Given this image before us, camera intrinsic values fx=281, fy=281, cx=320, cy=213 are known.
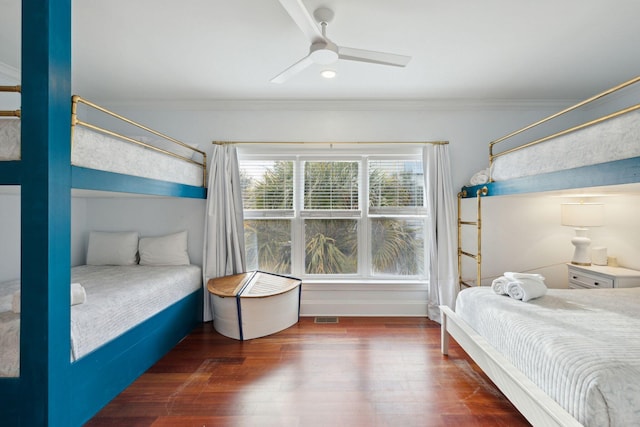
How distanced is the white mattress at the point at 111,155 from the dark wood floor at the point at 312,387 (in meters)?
1.54

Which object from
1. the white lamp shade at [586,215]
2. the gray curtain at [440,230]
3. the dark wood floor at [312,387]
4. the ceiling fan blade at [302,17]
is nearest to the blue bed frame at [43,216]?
the dark wood floor at [312,387]

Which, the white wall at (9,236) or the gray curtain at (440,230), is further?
the gray curtain at (440,230)

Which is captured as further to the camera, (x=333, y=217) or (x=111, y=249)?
(x=333, y=217)

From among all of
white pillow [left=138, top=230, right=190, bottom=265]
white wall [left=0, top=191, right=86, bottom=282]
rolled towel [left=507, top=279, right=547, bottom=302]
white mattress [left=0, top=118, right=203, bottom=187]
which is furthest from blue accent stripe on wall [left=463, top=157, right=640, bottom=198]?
white wall [left=0, top=191, right=86, bottom=282]

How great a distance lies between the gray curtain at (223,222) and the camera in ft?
10.3

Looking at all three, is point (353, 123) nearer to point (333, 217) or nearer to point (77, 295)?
point (333, 217)

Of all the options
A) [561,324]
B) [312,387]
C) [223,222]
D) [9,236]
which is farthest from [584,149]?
[9,236]

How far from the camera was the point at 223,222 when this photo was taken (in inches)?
126

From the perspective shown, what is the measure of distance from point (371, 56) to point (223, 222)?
7.42 ft

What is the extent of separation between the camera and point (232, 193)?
3227mm

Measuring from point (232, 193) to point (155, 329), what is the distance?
1537mm

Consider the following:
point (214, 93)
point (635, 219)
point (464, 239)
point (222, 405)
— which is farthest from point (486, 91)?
point (222, 405)

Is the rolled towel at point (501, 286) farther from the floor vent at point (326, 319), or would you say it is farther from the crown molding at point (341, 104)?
the crown molding at point (341, 104)

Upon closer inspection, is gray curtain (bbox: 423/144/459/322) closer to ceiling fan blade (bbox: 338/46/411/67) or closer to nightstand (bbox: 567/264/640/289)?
nightstand (bbox: 567/264/640/289)
